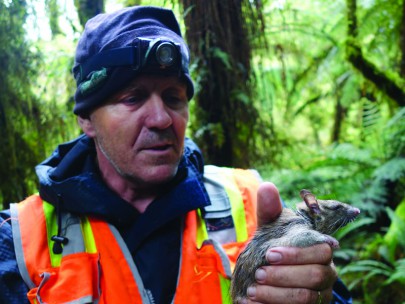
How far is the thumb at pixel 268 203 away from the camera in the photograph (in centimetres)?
211

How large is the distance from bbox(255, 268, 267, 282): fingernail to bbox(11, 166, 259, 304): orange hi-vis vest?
0.50 m

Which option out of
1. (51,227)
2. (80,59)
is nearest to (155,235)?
(51,227)

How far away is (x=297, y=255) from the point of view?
190 centimetres

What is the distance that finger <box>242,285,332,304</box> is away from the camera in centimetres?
189

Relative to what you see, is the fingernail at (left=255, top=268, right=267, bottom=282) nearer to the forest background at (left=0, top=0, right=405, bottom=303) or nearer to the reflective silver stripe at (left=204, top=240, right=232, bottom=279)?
the reflective silver stripe at (left=204, top=240, right=232, bottom=279)

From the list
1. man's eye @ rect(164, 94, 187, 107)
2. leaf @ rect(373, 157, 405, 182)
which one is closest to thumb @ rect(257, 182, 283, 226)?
man's eye @ rect(164, 94, 187, 107)

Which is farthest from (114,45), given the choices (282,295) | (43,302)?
(282,295)

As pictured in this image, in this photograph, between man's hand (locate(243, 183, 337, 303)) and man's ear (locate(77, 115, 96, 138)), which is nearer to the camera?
man's hand (locate(243, 183, 337, 303))

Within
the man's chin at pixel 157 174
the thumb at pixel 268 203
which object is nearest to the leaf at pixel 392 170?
the thumb at pixel 268 203

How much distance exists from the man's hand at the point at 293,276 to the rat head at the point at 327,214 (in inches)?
16.3

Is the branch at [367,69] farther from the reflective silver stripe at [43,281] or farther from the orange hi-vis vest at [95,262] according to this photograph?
the reflective silver stripe at [43,281]

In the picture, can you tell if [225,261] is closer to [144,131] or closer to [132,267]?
[132,267]

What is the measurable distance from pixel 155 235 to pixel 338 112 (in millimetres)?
8814

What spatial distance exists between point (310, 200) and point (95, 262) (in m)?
1.36
